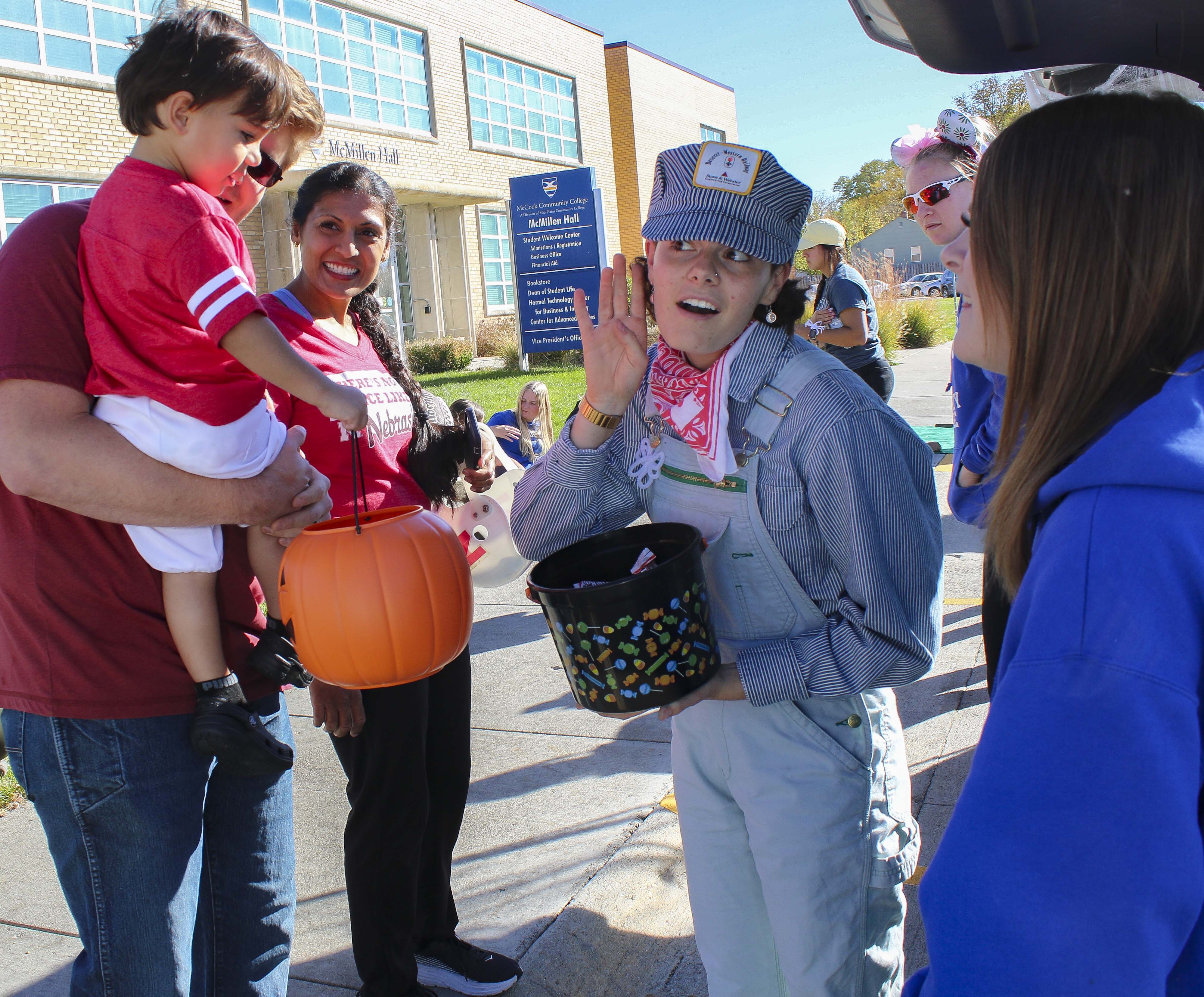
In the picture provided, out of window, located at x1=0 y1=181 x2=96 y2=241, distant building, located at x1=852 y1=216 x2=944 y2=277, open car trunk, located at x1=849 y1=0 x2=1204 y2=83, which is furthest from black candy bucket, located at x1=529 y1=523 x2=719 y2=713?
distant building, located at x1=852 y1=216 x2=944 y2=277

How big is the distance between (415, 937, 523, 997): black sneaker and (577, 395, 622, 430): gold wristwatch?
167 centimetres

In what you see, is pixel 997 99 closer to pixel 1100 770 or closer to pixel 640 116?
pixel 640 116

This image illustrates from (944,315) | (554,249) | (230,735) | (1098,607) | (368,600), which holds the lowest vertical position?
(230,735)

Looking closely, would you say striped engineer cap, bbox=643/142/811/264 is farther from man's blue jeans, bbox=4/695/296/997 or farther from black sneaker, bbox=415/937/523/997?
black sneaker, bbox=415/937/523/997

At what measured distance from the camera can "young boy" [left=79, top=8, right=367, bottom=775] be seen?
183 cm

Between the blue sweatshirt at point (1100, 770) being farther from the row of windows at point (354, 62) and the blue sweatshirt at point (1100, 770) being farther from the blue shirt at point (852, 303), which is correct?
the row of windows at point (354, 62)

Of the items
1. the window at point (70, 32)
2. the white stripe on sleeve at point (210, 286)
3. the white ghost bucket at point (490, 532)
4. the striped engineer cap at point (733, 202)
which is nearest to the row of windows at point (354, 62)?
the window at point (70, 32)

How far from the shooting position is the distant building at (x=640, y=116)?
36.2 meters

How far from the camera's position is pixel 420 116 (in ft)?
87.2

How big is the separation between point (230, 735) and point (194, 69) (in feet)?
4.42

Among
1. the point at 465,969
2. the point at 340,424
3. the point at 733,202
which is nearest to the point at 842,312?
the point at 340,424

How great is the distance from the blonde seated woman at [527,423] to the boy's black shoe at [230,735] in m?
4.93

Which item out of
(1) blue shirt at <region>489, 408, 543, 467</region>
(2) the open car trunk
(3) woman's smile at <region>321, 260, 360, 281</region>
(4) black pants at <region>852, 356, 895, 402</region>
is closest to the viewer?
(2) the open car trunk

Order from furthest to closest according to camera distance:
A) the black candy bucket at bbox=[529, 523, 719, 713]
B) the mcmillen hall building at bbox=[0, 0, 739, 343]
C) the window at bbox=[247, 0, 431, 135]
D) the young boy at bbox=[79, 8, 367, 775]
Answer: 1. the window at bbox=[247, 0, 431, 135]
2. the mcmillen hall building at bbox=[0, 0, 739, 343]
3. the young boy at bbox=[79, 8, 367, 775]
4. the black candy bucket at bbox=[529, 523, 719, 713]
